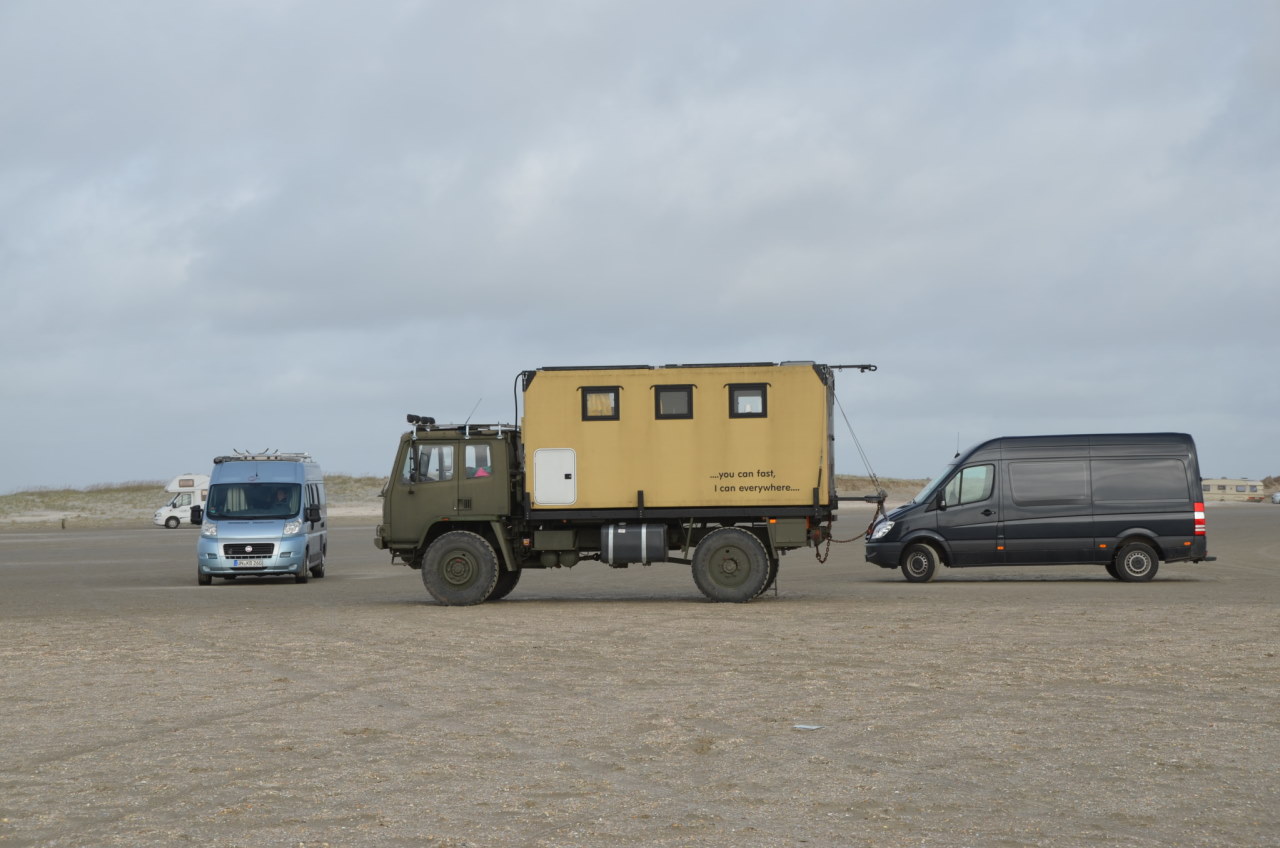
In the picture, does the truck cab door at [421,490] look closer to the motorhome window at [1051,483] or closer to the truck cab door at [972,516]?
the truck cab door at [972,516]

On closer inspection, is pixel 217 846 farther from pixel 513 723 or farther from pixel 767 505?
pixel 767 505

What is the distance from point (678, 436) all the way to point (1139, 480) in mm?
8771

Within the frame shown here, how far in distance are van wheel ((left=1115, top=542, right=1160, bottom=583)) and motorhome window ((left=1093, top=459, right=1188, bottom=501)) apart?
838 mm

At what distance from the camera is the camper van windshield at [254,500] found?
27.0 m

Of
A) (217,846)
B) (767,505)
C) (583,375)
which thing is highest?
(583,375)

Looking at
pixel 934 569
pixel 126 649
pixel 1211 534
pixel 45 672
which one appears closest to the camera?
pixel 45 672

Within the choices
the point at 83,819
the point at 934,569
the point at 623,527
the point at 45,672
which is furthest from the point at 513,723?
the point at 934,569

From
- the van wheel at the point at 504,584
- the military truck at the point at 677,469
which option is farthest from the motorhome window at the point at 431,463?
the van wheel at the point at 504,584

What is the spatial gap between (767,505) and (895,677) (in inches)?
337

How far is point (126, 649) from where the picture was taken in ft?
48.7

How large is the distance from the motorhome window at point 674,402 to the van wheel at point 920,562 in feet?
21.5

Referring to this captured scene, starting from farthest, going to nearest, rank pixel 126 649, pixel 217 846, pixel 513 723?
pixel 126 649, pixel 513 723, pixel 217 846

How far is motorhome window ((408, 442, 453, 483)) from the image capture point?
21047 millimetres

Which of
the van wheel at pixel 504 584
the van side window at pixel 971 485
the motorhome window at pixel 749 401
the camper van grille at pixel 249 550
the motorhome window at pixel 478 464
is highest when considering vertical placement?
the motorhome window at pixel 749 401
